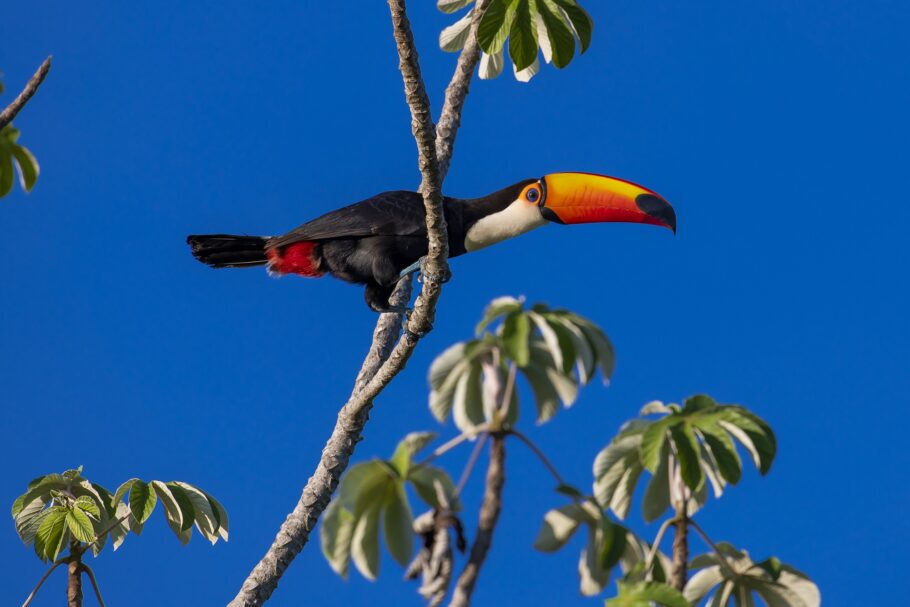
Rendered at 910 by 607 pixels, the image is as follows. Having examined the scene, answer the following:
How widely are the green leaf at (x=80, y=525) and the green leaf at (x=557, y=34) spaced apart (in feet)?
11.0

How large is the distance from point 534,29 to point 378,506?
3299 mm

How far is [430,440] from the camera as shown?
2889mm

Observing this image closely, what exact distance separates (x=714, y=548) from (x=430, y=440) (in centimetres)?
97

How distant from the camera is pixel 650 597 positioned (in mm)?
2938

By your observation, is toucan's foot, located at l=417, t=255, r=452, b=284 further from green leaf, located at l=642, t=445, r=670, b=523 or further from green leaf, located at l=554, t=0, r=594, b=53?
green leaf, located at l=642, t=445, r=670, b=523

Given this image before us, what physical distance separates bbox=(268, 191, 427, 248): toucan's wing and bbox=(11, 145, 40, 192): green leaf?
4338 mm

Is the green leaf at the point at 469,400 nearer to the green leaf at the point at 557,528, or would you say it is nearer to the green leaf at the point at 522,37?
the green leaf at the point at 557,528

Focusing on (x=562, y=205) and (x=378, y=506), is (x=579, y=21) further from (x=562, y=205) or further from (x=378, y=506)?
(x=378, y=506)

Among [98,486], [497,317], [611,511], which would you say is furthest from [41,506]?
[497,317]

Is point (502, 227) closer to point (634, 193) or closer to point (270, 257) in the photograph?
point (634, 193)

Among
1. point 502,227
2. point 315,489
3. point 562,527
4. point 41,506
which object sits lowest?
point 562,527

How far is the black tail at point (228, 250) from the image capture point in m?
7.93

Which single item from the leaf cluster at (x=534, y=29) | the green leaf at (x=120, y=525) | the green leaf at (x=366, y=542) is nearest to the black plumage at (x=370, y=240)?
the leaf cluster at (x=534, y=29)

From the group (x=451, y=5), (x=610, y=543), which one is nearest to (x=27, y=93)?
(x=610, y=543)
